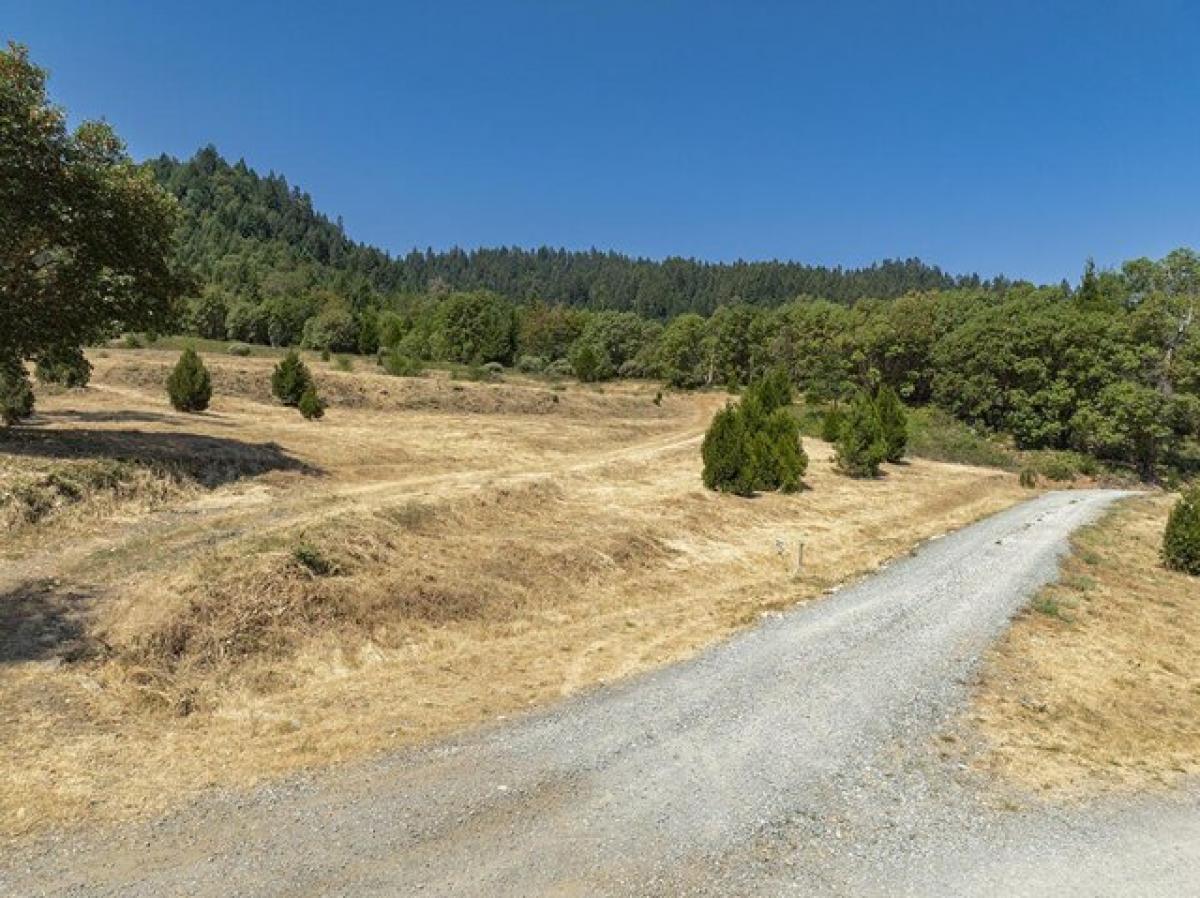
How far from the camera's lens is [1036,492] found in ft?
135

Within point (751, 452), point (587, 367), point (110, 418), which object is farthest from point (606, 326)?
point (110, 418)

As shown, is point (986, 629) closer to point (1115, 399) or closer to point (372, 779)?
point (372, 779)

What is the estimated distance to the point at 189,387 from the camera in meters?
31.8

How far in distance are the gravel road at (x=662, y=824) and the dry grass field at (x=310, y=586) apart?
2.76 feet

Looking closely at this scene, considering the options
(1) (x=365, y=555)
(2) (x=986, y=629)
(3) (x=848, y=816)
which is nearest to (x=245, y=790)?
(3) (x=848, y=816)

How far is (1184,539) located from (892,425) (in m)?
23.9

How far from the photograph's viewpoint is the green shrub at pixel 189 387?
3180 centimetres

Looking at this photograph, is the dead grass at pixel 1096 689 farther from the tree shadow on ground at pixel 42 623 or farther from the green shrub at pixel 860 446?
the green shrub at pixel 860 446

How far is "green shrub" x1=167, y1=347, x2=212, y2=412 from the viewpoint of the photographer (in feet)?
104

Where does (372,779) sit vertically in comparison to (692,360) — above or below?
below

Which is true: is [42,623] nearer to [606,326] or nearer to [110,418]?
[110,418]

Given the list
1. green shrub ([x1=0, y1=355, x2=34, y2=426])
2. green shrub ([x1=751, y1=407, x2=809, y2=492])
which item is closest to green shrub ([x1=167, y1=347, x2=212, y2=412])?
green shrub ([x1=0, y1=355, x2=34, y2=426])

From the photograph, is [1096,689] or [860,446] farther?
[860,446]

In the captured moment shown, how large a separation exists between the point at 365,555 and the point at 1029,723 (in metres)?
11.9
